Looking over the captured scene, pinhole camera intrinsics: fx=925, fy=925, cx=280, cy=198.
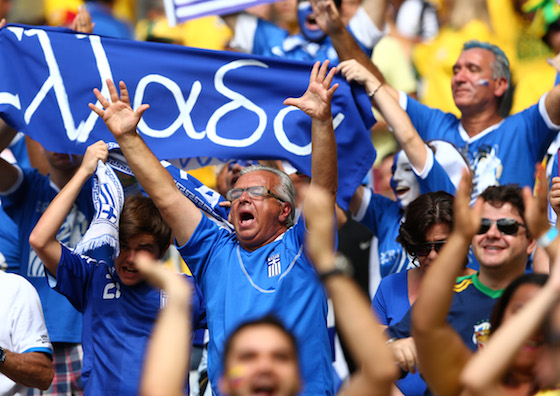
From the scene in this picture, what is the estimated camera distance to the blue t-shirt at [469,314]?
3.91 m

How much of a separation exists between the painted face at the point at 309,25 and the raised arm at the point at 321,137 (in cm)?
258

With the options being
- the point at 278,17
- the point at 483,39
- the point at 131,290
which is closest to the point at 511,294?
the point at 131,290

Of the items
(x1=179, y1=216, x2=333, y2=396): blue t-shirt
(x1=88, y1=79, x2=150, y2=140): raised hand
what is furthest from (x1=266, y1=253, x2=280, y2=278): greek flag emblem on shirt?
(x1=88, y1=79, x2=150, y2=140): raised hand

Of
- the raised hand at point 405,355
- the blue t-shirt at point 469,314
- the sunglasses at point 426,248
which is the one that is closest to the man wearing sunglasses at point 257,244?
the blue t-shirt at point 469,314

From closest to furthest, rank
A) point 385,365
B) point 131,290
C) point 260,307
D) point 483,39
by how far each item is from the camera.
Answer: point 385,365
point 260,307
point 131,290
point 483,39

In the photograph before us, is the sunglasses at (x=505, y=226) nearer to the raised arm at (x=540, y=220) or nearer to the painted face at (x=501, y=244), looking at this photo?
the painted face at (x=501, y=244)

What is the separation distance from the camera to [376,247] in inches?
233

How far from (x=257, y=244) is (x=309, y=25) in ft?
9.82

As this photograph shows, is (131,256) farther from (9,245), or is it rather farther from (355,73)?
(355,73)

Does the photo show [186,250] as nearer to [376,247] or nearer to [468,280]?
[468,280]

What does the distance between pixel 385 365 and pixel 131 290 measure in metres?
2.31

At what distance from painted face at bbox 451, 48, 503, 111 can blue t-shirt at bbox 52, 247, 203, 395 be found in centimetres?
230

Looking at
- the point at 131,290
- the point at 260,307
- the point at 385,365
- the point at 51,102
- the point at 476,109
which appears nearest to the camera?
the point at 385,365

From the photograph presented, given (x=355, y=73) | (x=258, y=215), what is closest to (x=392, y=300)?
(x=258, y=215)
